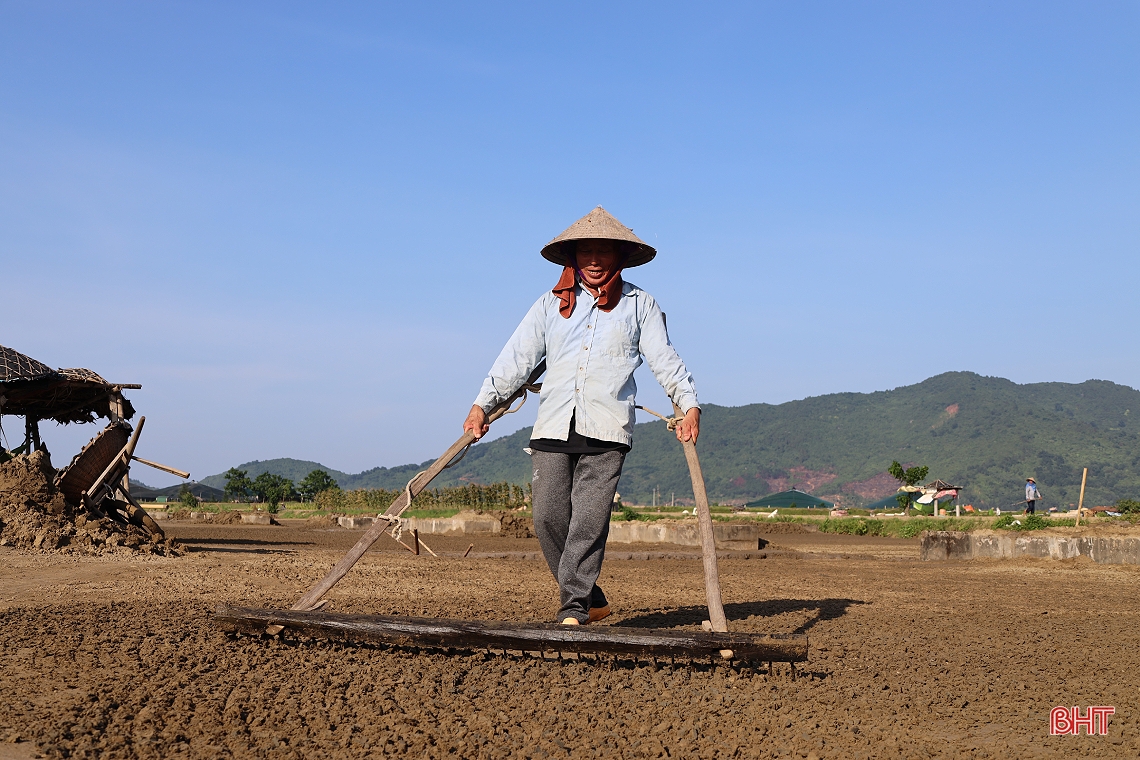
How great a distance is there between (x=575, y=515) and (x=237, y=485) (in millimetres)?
57043

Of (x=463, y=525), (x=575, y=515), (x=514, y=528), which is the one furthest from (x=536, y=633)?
(x=463, y=525)

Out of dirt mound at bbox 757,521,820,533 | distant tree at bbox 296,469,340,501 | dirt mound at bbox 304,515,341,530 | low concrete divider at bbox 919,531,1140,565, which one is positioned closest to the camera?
low concrete divider at bbox 919,531,1140,565

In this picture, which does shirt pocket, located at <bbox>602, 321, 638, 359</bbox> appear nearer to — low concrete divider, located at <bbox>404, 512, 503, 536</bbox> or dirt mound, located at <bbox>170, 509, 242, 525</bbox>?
low concrete divider, located at <bbox>404, 512, 503, 536</bbox>

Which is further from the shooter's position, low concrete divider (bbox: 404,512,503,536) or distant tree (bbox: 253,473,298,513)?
distant tree (bbox: 253,473,298,513)

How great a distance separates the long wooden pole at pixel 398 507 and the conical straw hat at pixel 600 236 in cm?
63

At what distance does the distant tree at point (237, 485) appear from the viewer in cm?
5631

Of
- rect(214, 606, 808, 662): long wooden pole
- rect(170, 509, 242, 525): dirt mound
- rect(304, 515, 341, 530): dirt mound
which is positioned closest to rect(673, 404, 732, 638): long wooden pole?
rect(214, 606, 808, 662): long wooden pole

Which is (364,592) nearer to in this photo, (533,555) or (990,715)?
(990,715)

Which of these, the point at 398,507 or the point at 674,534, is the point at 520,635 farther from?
the point at 674,534

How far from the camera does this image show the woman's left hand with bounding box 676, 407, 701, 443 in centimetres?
416

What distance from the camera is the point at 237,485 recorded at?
186ft

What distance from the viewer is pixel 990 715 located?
10.8ft

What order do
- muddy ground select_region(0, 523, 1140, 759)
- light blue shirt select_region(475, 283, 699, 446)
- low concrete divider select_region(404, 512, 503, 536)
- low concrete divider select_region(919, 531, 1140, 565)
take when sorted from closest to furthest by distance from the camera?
1. muddy ground select_region(0, 523, 1140, 759)
2. light blue shirt select_region(475, 283, 699, 446)
3. low concrete divider select_region(919, 531, 1140, 565)
4. low concrete divider select_region(404, 512, 503, 536)

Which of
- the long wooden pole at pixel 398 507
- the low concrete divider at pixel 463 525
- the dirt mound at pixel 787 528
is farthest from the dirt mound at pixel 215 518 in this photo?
the long wooden pole at pixel 398 507
